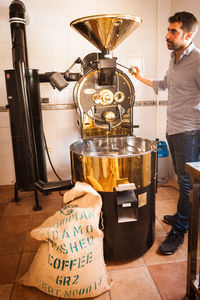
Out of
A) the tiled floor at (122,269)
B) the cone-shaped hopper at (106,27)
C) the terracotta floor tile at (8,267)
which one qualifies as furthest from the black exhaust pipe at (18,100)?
the cone-shaped hopper at (106,27)

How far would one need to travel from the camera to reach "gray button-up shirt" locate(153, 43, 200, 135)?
5.35 feet

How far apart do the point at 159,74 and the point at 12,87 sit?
1.78m

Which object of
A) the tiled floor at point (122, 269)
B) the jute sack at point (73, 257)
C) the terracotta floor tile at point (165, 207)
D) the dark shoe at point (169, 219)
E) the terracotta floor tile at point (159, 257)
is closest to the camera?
the jute sack at point (73, 257)

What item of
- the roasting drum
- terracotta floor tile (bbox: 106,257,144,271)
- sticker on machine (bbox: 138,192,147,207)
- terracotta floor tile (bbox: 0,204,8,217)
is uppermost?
the roasting drum

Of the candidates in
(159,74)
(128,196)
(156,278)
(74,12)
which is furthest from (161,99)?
(156,278)

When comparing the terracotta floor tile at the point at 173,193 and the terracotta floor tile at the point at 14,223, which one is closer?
the terracotta floor tile at the point at 14,223

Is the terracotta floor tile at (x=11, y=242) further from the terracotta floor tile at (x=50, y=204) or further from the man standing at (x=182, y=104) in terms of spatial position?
the man standing at (x=182, y=104)

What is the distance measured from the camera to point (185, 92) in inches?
66.4

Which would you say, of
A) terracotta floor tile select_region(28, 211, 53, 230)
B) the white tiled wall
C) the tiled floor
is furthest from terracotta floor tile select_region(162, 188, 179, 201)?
terracotta floor tile select_region(28, 211, 53, 230)

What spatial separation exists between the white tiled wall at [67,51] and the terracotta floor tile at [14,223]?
0.90 metres

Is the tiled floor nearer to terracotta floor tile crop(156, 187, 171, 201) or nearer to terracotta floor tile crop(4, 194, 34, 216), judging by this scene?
terracotta floor tile crop(4, 194, 34, 216)

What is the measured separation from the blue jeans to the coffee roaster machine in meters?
0.21

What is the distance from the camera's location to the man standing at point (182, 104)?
1.62 metres

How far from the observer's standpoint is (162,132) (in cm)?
321
